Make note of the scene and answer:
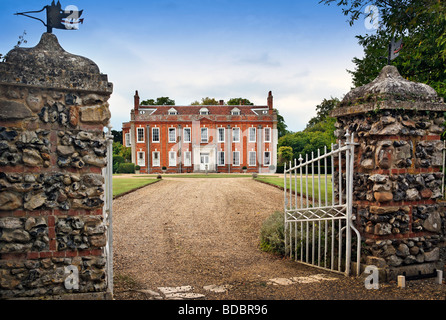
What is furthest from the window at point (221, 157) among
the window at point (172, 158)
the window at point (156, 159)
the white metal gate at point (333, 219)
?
the white metal gate at point (333, 219)

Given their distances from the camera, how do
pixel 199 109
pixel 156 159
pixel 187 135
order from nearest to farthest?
pixel 156 159 < pixel 187 135 < pixel 199 109

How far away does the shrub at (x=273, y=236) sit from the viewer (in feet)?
22.1

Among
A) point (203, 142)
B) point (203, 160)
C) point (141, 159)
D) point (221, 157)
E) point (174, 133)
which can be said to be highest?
point (174, 133)

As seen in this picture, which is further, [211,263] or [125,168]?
[125,168]

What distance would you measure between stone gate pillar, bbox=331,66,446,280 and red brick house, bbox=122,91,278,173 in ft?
116

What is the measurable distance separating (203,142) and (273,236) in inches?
1371

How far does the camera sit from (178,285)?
195 inches

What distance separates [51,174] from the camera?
3734 mm

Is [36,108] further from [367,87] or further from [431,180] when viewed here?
[431,180]

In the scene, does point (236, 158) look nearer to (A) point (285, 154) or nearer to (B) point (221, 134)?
(B) point (221, 134)

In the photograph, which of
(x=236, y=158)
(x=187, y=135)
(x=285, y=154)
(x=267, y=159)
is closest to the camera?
(x=187, y=135)

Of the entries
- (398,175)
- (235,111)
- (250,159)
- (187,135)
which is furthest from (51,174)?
(235,111)

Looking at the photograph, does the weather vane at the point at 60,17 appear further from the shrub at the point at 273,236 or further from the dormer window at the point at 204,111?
the dormer window at the point at 204,111
